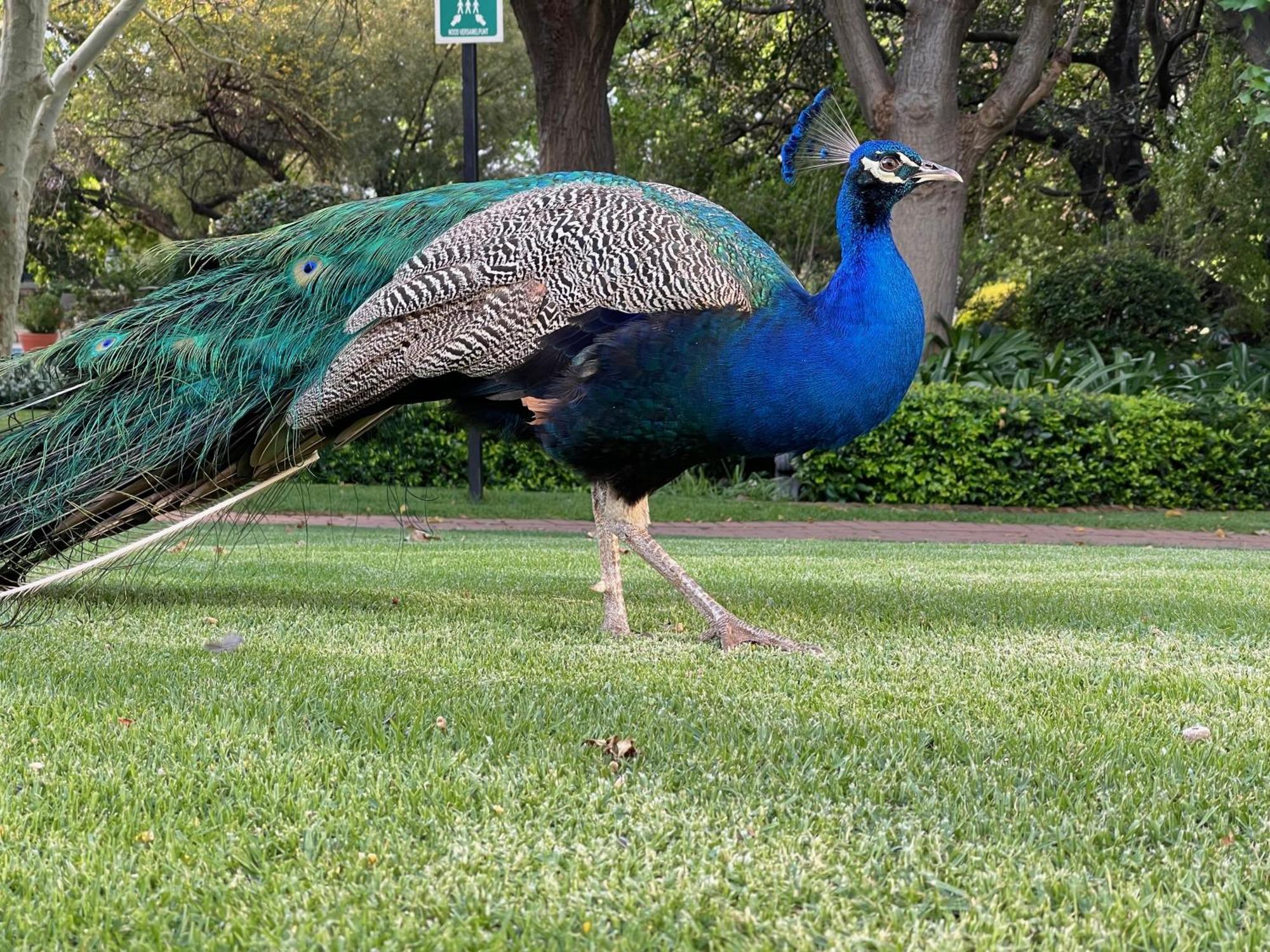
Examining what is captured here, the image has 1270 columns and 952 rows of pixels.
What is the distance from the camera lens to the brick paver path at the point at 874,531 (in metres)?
9.58

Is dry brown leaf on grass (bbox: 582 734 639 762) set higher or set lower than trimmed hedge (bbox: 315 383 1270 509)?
lower

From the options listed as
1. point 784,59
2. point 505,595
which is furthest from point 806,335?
point 784,59

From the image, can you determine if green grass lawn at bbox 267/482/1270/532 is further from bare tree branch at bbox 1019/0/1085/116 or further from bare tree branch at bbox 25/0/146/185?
bare tree branch at bbox 1019/0/1085/116

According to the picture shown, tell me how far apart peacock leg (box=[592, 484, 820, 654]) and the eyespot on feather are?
1.38 meters

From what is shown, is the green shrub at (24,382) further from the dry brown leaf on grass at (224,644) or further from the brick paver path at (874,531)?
the brick paver path at (874,531)

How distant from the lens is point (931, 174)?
466 cm

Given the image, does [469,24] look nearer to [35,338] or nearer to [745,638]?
[745,638]

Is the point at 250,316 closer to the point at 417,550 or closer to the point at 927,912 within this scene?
the point at 417,550

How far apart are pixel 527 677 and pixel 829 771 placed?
1.19 m

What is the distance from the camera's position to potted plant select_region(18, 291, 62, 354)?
87.5 feet

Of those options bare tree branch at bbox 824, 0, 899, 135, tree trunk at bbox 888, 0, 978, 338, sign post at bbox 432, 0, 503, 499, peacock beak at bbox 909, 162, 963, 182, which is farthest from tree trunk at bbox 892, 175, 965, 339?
peacock beak at bbox 909, 162, 963, 182

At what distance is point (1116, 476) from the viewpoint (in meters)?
11.5

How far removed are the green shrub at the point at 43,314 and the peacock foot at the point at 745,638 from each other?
2629cm

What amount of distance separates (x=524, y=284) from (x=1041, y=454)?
8.33 metres
